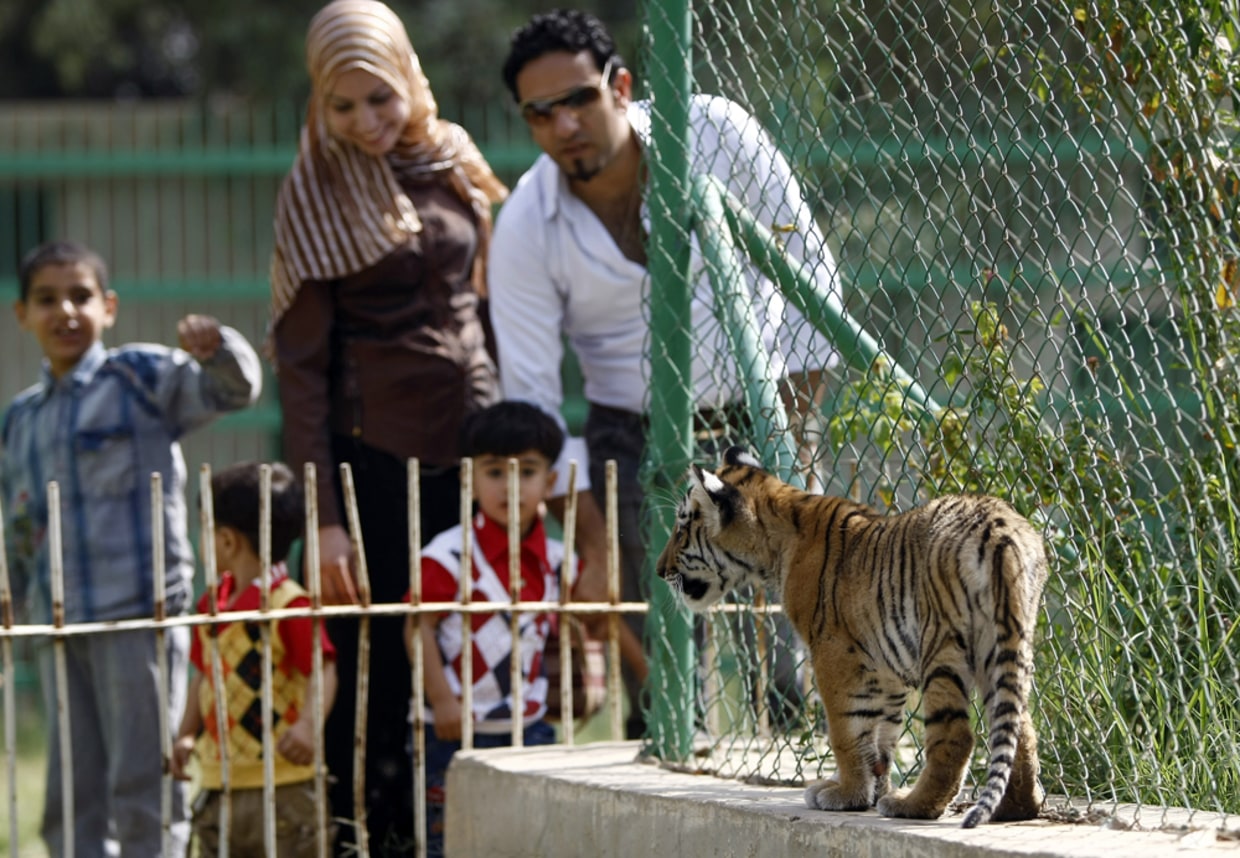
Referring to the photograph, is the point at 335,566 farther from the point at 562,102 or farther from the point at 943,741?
the point at 943,741

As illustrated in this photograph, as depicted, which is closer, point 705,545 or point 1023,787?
point 1023,787

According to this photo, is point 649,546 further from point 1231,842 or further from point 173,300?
point 173,300

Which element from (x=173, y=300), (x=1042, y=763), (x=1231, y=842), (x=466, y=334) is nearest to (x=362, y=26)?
(x=466, y=334)

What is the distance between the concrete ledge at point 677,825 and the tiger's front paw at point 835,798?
0.03 meters

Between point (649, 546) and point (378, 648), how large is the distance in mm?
1267

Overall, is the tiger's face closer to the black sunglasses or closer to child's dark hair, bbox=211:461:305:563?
the black sunglasses

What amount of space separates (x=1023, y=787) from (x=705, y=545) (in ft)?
3.02

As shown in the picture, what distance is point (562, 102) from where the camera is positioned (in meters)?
5.25

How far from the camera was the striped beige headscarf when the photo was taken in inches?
215

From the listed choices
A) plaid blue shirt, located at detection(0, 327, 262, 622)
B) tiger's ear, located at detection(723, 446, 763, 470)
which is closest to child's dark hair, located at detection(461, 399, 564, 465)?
plaid blue shirt, located at detection(0, 327, 262, 622)

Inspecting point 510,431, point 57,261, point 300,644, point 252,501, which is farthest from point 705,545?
point 57,261

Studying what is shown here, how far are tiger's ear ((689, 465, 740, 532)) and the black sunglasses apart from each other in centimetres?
176

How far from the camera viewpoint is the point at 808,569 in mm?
3676

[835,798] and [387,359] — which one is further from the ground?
[387,359]
